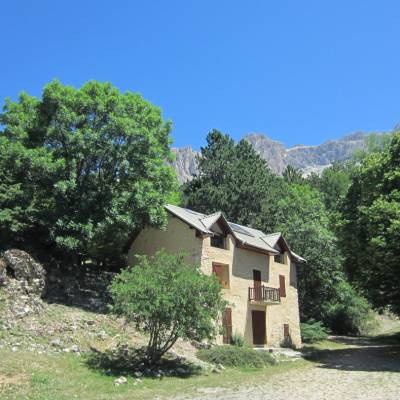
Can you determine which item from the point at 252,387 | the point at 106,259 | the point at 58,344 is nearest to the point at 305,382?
the point at 252,387

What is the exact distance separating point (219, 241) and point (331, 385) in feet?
45.8

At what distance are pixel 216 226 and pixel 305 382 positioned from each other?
1319 centimetres

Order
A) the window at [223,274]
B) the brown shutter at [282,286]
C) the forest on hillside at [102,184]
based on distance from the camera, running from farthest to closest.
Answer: the brown shutter at [282,286] < the window at [223,274] < the forest on hillside at [102,184]

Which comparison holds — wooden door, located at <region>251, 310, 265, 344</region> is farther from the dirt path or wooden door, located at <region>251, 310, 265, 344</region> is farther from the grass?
the grass

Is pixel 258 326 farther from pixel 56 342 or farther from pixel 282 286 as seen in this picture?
pixel 56 342

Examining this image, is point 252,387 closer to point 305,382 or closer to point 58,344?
point 305,382

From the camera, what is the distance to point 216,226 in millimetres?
29141

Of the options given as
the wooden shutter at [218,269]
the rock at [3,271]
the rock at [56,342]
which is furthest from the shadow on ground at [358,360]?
the rock at [3,271]

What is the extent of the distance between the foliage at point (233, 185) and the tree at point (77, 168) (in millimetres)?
18121

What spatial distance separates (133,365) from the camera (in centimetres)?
1811

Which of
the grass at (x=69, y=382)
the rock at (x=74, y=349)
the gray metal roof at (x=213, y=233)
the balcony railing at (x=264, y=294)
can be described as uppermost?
the gray metal roof at (x=213, y=233)

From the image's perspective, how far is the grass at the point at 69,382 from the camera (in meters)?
13.5

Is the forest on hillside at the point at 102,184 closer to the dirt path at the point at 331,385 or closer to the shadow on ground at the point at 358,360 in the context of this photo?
the shadow on ground at the point at 358,360

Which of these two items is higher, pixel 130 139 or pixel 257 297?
pixel 130 139
